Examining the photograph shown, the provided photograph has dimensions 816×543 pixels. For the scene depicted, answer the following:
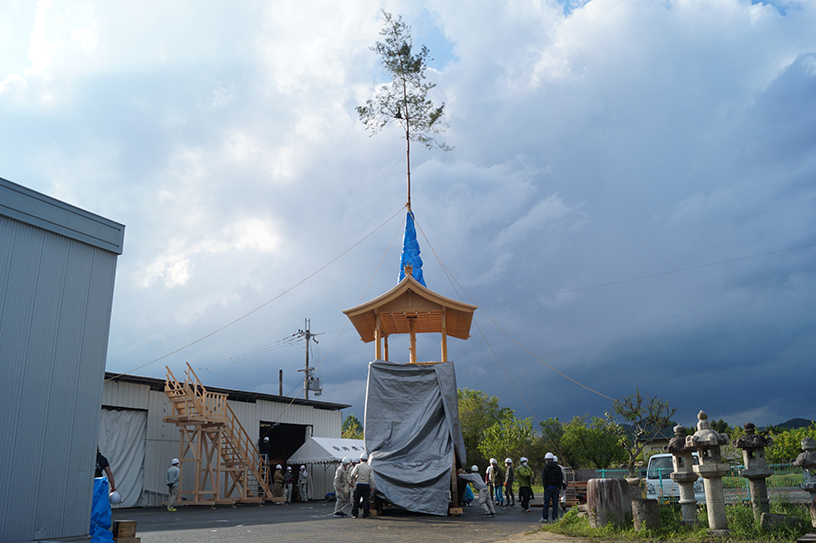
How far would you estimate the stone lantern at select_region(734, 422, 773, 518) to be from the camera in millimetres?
8547

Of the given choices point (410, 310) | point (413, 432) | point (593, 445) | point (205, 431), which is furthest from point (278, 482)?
point (593, 445)

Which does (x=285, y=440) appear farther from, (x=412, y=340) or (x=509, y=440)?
(x=412, y=340)

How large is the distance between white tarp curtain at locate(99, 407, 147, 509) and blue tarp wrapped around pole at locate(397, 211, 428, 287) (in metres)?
13.7

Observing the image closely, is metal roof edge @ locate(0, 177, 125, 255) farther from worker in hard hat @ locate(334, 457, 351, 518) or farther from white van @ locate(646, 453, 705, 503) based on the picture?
white van @ locate(646, 453, 705, 503)

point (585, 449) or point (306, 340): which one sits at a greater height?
point (306, 340)

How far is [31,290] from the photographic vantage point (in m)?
5.71

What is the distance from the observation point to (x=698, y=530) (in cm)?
830

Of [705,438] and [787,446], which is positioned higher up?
[705,438]

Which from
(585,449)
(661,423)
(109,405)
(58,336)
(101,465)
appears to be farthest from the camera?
(585,449)

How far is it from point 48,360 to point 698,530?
8693 mm

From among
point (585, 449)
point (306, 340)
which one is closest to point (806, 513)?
point (585, 449)

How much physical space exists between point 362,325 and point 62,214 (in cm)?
1211

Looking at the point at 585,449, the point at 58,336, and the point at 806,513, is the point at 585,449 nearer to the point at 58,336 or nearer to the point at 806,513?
the point at 806,513

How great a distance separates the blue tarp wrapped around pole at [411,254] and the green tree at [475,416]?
1371 inches
